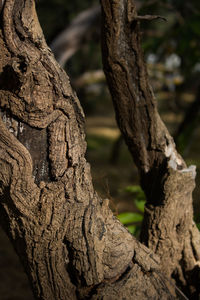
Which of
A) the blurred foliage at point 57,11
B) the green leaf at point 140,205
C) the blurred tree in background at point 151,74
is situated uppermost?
the blurred foliage at point 57,11

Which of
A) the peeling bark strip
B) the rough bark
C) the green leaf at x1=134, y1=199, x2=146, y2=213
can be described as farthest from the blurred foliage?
the rough bark

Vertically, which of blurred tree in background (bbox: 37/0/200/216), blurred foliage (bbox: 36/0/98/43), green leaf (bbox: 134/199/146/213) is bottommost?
green leaf (bbox: 134/199/146/213)

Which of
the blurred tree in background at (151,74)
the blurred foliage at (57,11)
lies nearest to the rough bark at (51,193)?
the blurred tree in background at (151,74)

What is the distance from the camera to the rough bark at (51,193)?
39.1 inches

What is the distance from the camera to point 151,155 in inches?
57.7

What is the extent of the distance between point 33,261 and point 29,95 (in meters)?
0.57

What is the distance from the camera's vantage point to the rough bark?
99 cm

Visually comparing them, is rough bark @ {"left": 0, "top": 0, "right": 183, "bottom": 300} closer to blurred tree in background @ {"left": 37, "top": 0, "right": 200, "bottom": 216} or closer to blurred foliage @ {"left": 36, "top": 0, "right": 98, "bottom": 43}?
blurred tree in background @ {"left": 37, "top": 0, "right": 200, "bottom": 216}

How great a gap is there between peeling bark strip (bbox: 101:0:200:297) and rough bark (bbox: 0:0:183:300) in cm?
19

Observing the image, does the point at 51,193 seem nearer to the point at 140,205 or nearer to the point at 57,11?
the point at 140,205

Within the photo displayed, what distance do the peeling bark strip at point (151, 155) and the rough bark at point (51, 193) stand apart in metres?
0.19

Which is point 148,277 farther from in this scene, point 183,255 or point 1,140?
point 1,140

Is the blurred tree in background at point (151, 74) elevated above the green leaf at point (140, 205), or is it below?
above

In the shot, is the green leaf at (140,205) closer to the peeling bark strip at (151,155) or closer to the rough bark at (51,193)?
the peeling bark strip at (151,155)
